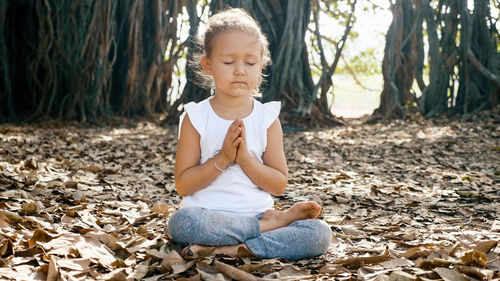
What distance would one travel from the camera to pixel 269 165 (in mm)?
2037

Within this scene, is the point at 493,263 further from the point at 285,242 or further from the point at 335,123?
the point at 335,123

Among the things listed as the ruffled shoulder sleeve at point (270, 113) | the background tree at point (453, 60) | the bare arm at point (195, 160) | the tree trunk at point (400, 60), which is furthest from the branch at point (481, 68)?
the bare arm at point (195, 160)

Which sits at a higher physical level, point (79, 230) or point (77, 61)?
point (77, 61)

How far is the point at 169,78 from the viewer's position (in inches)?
303

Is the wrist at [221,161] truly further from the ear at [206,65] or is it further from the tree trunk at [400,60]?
the tree trunk at [400,60]

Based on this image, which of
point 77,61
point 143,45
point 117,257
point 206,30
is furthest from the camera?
point 143,45

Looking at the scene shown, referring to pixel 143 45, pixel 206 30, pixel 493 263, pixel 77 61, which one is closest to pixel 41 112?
pixel 77 61

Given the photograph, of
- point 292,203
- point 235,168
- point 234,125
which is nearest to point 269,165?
point 235,168

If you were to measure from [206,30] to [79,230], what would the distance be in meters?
0.88

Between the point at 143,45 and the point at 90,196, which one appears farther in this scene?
the point at 143,45

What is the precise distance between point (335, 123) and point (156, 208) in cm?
425

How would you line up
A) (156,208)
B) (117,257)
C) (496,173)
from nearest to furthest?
(117,257), (156,208), (496,173)

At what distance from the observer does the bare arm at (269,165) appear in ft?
6.30

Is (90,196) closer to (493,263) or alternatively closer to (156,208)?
(156,208)
